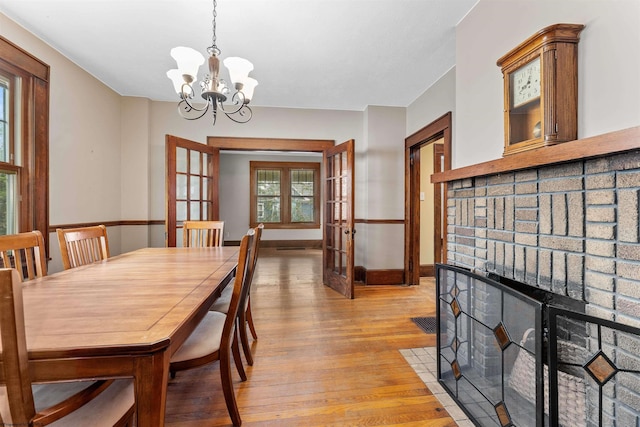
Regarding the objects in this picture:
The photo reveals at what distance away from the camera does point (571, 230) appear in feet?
3.88

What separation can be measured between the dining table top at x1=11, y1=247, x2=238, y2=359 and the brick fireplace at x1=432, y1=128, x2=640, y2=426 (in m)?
A: 1.52

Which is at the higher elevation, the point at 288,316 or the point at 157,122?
the point at 157,122

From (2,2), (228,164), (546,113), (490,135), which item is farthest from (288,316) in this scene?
(228,164)

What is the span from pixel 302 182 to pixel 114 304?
20.5ft

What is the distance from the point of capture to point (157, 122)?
3.76m

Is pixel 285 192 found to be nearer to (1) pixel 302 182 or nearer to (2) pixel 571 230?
(1) pixel 302 182

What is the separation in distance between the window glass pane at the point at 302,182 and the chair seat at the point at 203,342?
571 cm

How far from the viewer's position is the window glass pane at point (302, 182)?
7180mm

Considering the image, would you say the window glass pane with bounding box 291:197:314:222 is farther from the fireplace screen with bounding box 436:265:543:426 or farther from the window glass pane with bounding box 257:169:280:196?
the fireplace screen with bounding box 436:265:543:426

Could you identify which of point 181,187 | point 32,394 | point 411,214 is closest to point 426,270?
point 411,214

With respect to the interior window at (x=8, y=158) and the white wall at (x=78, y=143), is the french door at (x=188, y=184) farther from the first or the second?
the interior window at (x=8, y=158)

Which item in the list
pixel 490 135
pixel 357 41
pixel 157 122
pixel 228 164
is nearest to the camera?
pixel 490 135

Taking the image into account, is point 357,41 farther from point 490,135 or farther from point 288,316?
point 288,316

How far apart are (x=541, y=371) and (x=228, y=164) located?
6.81 metres
